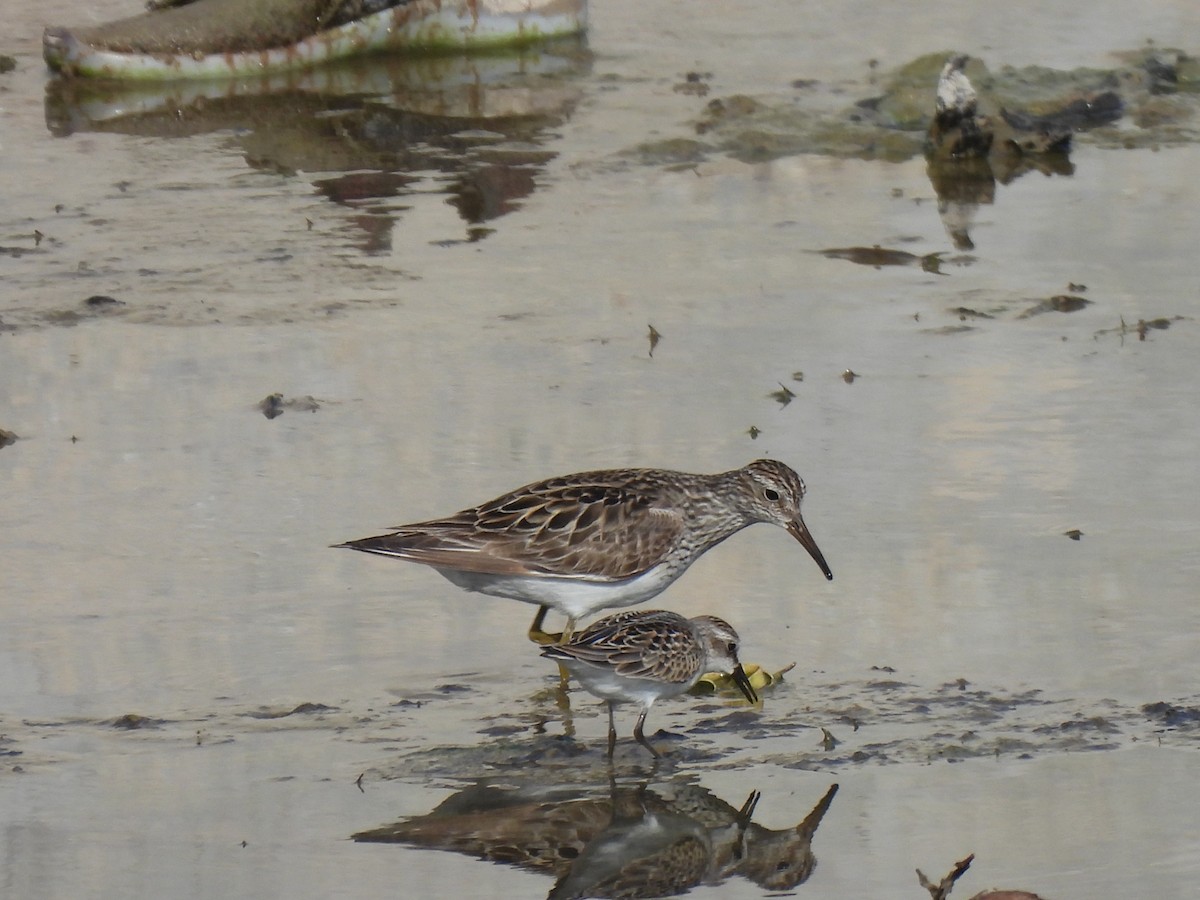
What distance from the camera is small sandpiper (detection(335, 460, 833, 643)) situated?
7898mm

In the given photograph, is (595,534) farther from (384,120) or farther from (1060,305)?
(384,120)

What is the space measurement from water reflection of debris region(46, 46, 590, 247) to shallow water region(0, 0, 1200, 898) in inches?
2.7

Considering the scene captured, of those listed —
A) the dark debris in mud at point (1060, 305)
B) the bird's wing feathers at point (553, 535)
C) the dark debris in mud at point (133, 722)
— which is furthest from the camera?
the dark debris in mud at point (1060, 305)

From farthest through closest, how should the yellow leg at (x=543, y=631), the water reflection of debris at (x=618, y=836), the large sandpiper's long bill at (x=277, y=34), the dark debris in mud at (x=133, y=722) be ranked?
the large sandpiper's long bill at (x=277, y=34)
the yellow leg at (x=543, y=631)
the dark debris in mud at (x=133, y=722)
the water reflection of debris at (x=618, y=836)

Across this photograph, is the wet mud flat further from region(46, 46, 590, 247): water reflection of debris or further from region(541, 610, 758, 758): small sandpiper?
region(46, 46, 590, 247): water reflection of debris

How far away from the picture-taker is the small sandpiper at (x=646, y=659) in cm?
711

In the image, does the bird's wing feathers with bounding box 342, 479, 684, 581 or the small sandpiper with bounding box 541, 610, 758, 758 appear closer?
the small sandpiper with bounding box 541, 610, 758, 758

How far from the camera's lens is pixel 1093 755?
6.93 metres

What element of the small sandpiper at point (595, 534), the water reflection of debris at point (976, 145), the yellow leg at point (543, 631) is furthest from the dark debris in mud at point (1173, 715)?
the water reflection of debris at point (976, 145)

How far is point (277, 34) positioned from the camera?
17656 millimetres

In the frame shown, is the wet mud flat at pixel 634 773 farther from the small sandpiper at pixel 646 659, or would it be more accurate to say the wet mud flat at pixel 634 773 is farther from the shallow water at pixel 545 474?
the small sandpiper at pixel 646 659

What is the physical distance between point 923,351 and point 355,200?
4.53 m

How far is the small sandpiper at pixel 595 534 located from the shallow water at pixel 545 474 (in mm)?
279

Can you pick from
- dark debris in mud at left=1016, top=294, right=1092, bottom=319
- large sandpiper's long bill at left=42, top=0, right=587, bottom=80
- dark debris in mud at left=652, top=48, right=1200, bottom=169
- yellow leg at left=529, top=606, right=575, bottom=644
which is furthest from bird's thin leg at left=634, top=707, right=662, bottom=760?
large sandpiper's long bill at left=42, top=0, right=587, bottom=80
